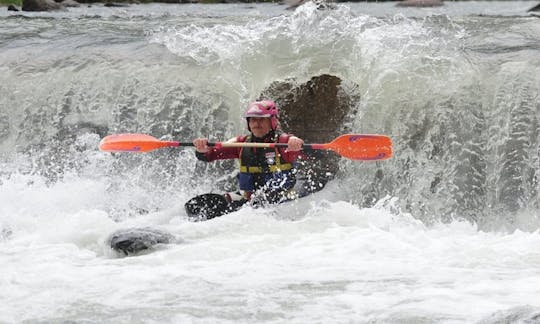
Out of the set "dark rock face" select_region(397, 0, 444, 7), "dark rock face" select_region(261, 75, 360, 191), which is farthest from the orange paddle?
"dark rock face" select_region(397, 0, 444, 7)

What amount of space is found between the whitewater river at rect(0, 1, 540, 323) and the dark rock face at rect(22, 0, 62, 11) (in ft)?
30.6

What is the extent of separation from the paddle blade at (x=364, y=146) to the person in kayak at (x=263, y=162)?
38 centimetres

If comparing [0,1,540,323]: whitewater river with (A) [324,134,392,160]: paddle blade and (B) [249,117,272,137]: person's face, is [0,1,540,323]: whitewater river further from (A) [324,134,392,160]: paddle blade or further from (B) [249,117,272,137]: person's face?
(B) [249,117,272,137]: person's face

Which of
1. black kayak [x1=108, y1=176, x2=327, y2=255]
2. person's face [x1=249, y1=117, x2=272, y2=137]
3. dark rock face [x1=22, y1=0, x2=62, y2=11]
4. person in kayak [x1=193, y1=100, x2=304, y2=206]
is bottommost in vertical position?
black kayak [x1=108, y1=176, x2=327, y2=255]

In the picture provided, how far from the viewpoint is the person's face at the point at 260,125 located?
7.19 metres

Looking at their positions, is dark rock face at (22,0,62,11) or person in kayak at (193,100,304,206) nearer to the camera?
person in kayak at (193,100,304,206)

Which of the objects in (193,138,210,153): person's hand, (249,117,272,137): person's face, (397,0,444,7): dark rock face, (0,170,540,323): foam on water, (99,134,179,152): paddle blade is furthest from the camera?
(397,0,444,7): dark rock face

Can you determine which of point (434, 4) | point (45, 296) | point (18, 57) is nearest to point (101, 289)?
point (45, 296)

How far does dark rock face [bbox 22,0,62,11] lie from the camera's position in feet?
66.3

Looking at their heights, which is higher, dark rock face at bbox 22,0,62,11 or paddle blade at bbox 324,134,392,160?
dark rock face at bbox 22,0,62,11

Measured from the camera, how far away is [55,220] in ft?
23.5

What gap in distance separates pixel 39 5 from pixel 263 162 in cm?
1443

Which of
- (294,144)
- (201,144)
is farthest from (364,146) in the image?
(201,144)

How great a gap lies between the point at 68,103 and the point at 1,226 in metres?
2.38
